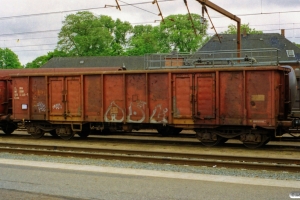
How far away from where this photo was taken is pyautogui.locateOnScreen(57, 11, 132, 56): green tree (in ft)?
220

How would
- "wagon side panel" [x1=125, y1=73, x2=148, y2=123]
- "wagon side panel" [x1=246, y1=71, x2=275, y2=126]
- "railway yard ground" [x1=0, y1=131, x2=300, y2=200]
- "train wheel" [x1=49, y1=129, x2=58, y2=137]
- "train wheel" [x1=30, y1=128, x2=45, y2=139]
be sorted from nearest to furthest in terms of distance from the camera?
"railway yard ground" [x1=0, y1=131, x2=300, y2=200] → "wagon side panel" [x1=246, y1=71, x2=275, y2=126] → "wagon side panel" [x1=125, y1=73, x2=148, y2=123] → "train wheel" [x1=30, y1=128, x2=45, y2=139] → "train wheel" [x1=49, y1=129, x2=58, y2=137]

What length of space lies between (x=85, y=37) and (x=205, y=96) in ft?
172

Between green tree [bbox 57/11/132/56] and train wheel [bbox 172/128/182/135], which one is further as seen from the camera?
green tree [bbox 57/11/132/56]

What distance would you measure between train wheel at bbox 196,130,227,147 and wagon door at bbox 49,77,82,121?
17.4ft

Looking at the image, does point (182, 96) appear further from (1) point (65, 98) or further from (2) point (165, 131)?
(1) point (65, 98)

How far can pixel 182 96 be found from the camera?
52.4ft

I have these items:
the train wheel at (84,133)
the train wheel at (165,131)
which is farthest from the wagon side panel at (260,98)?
the train wheel at (84,133)

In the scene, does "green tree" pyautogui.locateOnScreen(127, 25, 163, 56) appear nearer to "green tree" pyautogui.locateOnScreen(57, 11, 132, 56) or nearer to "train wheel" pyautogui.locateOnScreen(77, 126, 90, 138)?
"green tree" pyautogui.locateOnScreen(57, 11, 132, 56)

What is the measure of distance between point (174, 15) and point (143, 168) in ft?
199

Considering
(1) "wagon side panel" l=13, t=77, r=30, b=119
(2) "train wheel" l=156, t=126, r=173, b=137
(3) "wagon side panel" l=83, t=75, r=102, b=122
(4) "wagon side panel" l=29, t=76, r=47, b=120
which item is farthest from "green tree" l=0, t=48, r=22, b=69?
(2) "train wheel" l=156, t=126, r=173, b=137

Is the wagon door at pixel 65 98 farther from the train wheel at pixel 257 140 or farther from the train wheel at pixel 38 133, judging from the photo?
the train wheel at pixel 257 140

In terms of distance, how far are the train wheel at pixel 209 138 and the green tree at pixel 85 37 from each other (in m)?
52.2

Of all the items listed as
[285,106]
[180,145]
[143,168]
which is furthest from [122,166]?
[285,106]

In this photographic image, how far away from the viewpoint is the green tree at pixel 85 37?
220ft
